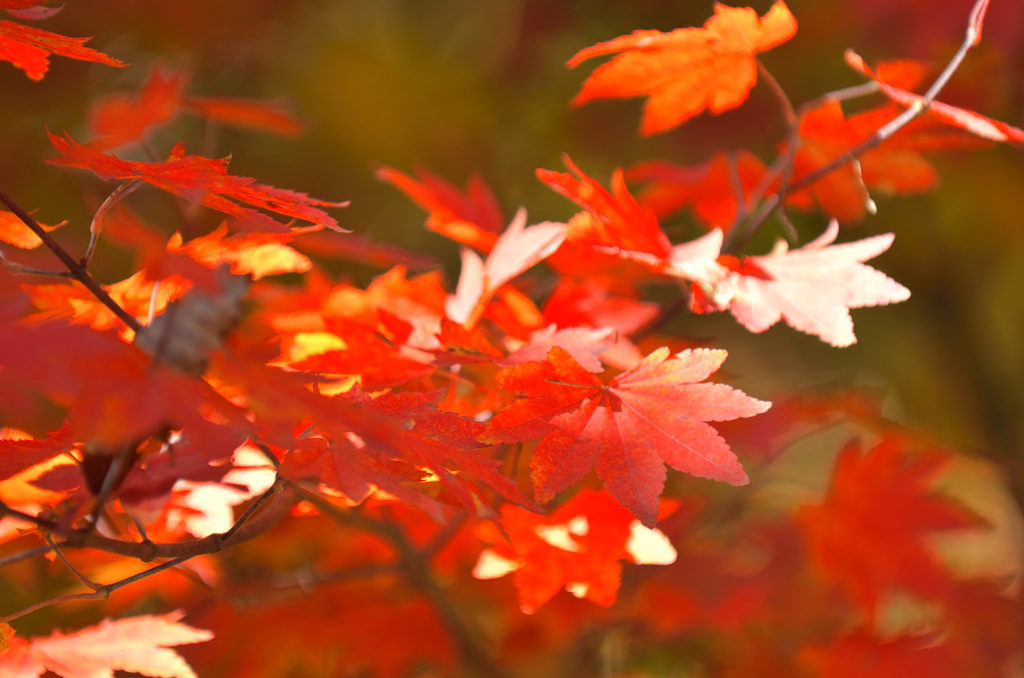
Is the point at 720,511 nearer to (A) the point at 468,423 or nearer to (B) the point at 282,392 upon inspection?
(A) the point at 468,423

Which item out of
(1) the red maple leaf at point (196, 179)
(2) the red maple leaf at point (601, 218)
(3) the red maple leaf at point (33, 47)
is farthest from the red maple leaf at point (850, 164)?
(3) the red maple leaf at point (33, 47)

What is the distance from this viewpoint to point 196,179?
1.41 ft

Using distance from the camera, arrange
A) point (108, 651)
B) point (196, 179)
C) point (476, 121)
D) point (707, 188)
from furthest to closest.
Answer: point (476, 121) < point (707, 188) < point (108, 651) < point (196, 179)

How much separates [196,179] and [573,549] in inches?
15.4

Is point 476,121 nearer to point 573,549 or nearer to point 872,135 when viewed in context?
point 872,135

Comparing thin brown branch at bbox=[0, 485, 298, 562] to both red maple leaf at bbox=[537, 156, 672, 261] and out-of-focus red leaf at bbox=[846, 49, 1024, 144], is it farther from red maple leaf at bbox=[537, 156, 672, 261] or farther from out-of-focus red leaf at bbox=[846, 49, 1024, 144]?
out-of-focus red leaf at bbox=[846, 49, 1024, 144]

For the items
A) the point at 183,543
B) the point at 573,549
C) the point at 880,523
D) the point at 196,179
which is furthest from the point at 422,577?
the point at 880,523

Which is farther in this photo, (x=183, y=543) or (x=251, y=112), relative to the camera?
(x=251, y=112)

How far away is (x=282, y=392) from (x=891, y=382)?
2.03 m

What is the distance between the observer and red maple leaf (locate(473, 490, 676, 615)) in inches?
21.9

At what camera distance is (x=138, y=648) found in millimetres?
524

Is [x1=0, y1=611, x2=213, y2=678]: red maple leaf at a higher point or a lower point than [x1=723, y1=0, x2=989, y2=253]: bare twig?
lower

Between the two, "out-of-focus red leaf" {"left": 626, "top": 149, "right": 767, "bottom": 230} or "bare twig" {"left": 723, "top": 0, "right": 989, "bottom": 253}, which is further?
"out-of-focus red leaf" {"left": 626, "top": 149, "right": 767, "bottom": 230}

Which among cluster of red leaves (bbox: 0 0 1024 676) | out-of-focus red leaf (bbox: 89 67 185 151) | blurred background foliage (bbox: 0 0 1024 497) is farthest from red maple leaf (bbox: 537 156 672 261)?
blurred background foliage (bbox: 0 0 1024 497)
